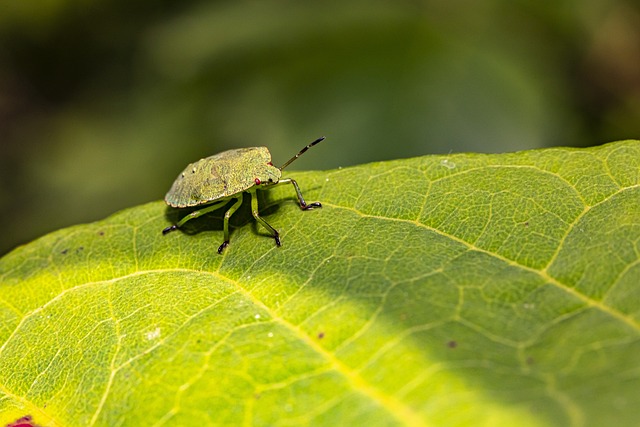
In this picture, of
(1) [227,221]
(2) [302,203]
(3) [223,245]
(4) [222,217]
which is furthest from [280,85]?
(3) [223,245]

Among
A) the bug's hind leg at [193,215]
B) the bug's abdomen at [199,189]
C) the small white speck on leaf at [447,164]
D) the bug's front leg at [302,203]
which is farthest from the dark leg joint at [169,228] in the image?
the small white speck on leaf at [447,164]

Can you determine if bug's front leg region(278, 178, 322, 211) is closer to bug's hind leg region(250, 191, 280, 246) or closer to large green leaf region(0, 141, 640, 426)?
large green leaf region(0, 141, 640, 426)

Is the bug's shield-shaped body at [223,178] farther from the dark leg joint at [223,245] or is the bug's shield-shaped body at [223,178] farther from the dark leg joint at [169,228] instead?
the dark leg joint at [223,245]

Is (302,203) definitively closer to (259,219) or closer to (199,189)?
(259,219)

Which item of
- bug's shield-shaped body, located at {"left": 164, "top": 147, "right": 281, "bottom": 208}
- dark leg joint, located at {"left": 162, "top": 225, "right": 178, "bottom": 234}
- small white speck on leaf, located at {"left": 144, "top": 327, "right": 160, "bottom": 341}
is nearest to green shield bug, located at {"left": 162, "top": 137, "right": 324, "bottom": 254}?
bug's shield-shaped body, located at {"left": 164, "top": 147, "right": 281, "bottom": 208}

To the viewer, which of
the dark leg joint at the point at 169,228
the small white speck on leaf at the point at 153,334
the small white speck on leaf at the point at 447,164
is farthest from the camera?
the dark leg joint at the point at 169,228
